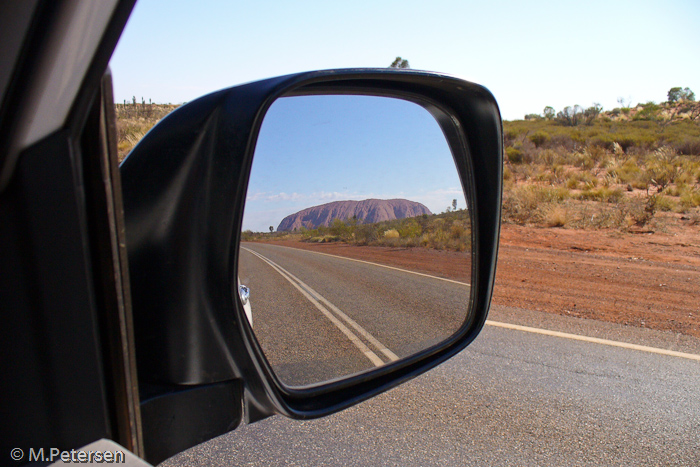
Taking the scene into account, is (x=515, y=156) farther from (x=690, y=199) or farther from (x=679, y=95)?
(x=679, y=95)

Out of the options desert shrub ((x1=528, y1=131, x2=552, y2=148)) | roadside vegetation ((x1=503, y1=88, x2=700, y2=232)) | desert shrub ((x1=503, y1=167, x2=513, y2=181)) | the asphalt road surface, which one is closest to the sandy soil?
the asphalt road surface

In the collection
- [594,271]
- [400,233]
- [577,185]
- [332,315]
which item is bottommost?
[594,271]

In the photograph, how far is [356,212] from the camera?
1.45 m

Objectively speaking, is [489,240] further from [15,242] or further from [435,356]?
[15,242]

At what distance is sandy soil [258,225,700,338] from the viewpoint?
79.9 inches

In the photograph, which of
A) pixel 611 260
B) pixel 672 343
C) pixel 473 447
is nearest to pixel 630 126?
pixel 611 260

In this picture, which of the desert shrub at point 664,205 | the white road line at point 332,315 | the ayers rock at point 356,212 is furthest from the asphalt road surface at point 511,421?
the desert shrub at point 664,205

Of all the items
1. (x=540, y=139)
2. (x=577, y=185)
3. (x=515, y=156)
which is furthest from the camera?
(x=540, y=139)

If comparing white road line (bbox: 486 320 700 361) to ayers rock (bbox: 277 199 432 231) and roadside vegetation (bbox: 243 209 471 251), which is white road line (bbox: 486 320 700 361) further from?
ayers rock (bbox: 277 199 432 231)

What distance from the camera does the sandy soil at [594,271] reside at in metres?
2.03

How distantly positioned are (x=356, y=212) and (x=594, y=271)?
9384 mm

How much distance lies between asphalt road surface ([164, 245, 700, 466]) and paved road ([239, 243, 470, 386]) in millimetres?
Result: 1507

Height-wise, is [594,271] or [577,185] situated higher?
[577,185]

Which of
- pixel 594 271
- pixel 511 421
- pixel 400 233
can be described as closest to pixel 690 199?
pixel 594 271
